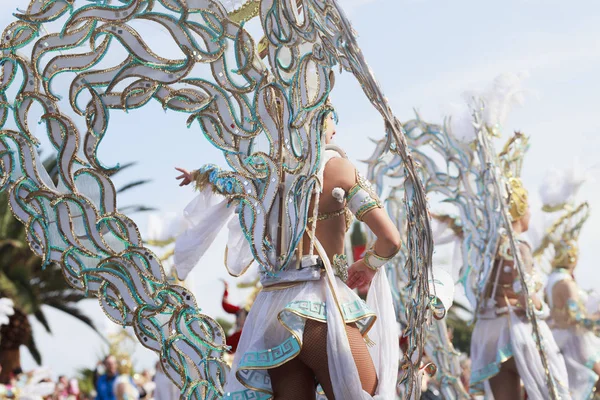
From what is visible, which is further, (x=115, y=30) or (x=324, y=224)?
(x=115, y=30)

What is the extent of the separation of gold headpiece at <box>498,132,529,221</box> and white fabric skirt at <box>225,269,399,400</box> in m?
4.04

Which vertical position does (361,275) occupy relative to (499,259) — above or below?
below

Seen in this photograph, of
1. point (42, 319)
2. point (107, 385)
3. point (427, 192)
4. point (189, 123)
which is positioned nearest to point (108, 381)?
point (107, 385)

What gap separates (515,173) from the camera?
867cm

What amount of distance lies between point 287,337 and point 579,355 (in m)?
5.31

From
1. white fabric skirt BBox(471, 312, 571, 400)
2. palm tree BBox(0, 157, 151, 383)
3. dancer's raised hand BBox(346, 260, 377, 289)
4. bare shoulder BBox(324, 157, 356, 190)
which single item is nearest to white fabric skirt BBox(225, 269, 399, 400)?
dancer's raised hand BBox(346, 260, 377, 289)

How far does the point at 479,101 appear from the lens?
9062mm

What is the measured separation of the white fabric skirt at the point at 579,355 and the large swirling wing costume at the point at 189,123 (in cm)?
463

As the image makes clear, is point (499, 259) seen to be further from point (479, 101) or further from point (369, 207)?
point (369, 207)

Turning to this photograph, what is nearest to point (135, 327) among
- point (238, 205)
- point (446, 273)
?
point (238, 205)

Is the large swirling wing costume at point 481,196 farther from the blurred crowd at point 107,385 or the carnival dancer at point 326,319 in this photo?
the carnival dancer at point 326,319

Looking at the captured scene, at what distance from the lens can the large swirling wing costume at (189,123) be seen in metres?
4.36

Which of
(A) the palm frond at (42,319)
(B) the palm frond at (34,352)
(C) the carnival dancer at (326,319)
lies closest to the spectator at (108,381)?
(A) the palm frond at (42,319)

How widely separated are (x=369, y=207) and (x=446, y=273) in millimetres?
Result: 880
